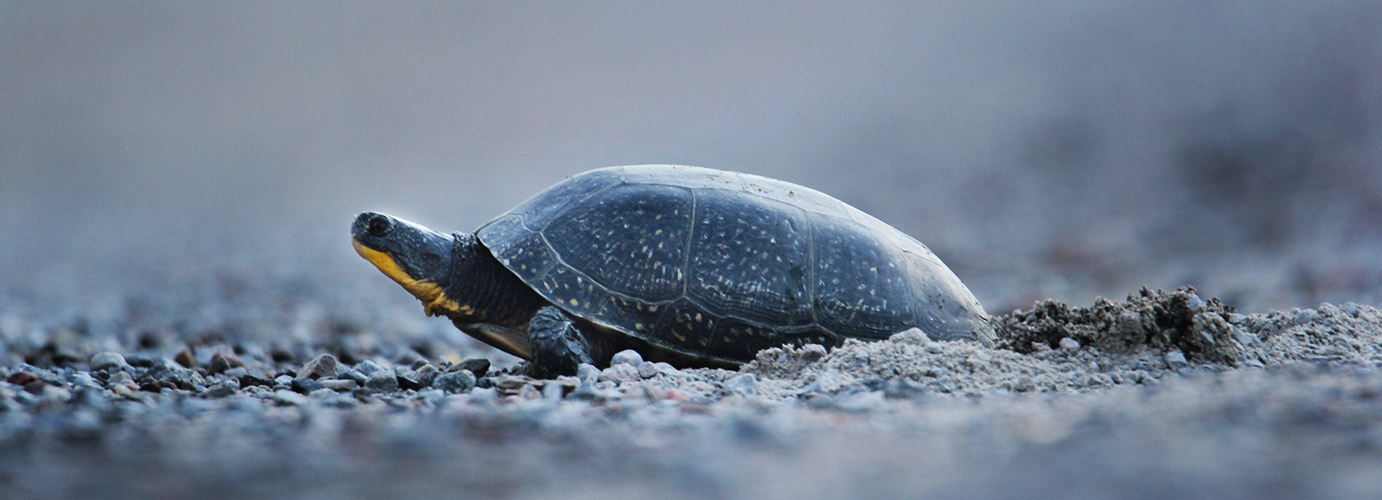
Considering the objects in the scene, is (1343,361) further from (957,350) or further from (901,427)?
(901,427)

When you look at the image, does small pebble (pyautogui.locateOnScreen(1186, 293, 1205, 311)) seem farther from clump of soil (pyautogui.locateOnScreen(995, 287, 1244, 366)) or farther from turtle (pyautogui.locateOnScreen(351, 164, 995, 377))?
turtle (pyautogui.locateOnScreen(351, 164, 995, 377))

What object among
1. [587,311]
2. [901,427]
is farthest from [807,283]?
[901,427]

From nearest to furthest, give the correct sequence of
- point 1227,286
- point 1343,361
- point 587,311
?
point 1343,361 < point 587,311 < point 1227,286

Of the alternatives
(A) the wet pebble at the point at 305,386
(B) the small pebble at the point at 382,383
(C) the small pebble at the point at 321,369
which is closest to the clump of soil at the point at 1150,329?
(B) the small pebble at the point at 382,383

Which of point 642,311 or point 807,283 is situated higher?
point 807,283

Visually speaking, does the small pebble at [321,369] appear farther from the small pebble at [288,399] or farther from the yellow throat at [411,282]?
the small pebble at [288,399]

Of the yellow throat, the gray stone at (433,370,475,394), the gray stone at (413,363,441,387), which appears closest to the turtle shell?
the yellow throat

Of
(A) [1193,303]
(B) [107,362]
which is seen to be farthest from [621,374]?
(B) [107,362]
